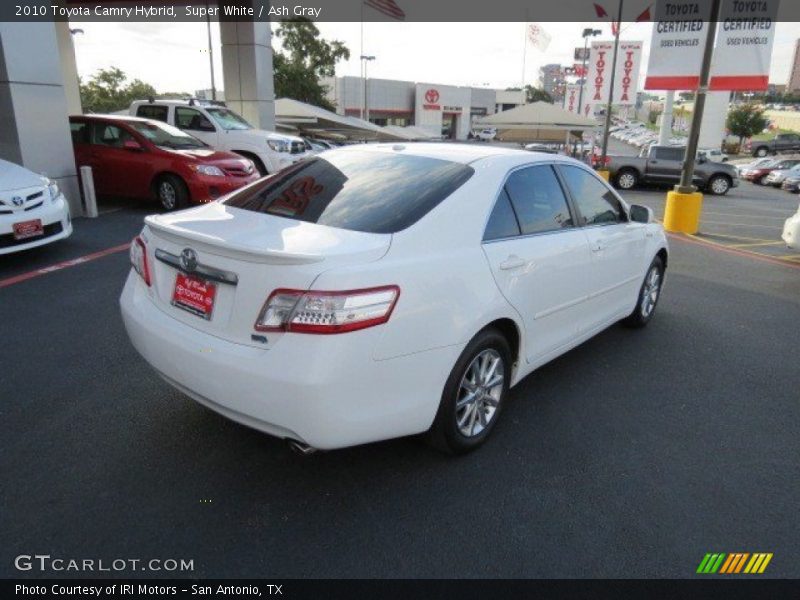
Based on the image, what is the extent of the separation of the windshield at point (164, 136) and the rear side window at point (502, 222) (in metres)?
8.52

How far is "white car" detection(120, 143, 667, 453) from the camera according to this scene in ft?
7.85

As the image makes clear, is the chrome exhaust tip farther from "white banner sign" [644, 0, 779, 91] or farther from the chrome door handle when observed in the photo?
"white banner sign" [644, 0, 779, 91]

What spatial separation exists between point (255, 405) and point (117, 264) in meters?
5.20

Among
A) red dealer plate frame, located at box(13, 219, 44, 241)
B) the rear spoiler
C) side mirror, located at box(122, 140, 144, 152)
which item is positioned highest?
the rear spoiler

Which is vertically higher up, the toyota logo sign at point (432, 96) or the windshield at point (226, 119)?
the toyota logo sign at point (432, 96)

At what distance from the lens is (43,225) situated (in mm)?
6430

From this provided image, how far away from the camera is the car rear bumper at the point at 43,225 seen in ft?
19.7

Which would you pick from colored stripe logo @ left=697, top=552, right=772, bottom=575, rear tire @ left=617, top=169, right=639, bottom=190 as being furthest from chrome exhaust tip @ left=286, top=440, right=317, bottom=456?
rear tire @ left=617, top=169, right=639, bottom=190

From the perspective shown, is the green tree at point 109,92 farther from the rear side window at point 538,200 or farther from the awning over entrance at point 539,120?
the rear side window at point 538,200

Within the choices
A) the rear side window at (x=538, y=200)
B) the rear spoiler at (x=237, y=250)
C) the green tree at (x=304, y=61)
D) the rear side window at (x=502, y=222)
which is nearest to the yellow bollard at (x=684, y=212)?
the rear side window at (x=538, y=200)

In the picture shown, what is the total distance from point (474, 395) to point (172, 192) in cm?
824

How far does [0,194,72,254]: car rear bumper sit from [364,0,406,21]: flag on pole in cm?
1525
